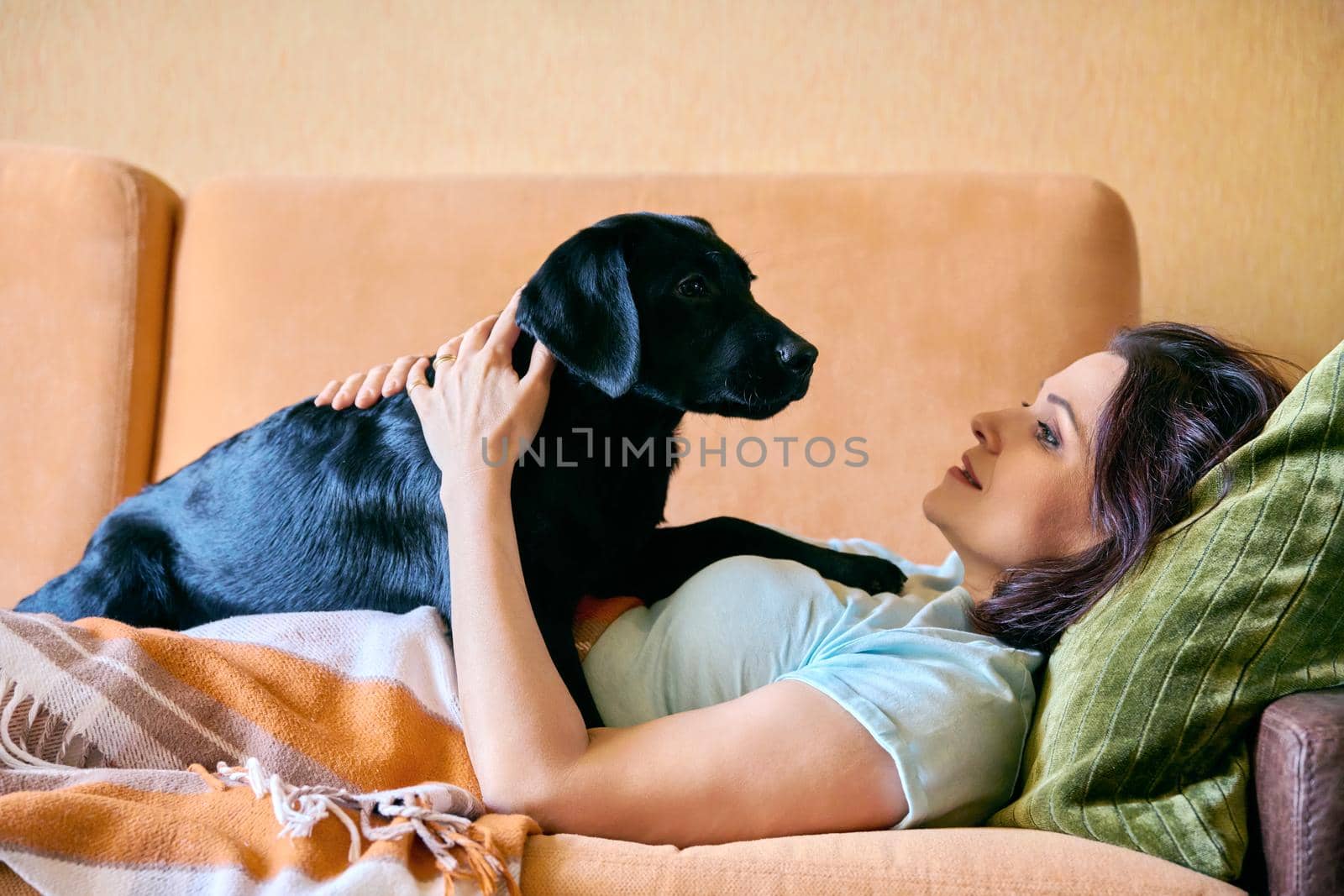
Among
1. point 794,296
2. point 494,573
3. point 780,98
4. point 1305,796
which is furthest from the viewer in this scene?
point 780,98

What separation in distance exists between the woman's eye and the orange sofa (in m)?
0.50

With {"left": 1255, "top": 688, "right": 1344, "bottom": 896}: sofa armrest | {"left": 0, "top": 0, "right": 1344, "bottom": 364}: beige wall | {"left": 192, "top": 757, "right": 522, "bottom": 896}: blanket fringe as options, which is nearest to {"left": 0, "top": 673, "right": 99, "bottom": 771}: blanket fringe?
{"left": 192, "top": 757, "right": 522, "bottom": 896}: blanket fringe

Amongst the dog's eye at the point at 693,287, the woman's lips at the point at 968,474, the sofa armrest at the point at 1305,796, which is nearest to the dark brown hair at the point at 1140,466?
the woman's lips at the point at 968,474

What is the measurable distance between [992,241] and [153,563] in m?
1.37

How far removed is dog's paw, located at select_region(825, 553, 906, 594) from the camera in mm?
1225

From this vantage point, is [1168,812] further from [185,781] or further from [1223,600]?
[185,781]

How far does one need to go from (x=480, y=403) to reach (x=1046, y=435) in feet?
2.09

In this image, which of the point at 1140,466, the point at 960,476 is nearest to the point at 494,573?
the point at 960,476

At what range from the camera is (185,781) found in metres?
0.84

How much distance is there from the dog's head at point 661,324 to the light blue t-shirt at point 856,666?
0.22m

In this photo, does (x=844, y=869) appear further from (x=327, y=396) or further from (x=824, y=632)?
(x=327, y=396)

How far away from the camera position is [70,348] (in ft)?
5.72

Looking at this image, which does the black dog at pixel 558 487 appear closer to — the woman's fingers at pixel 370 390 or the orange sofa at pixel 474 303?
the woman's fingers at pixel 370 390

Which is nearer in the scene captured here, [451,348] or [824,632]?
[824,632]
